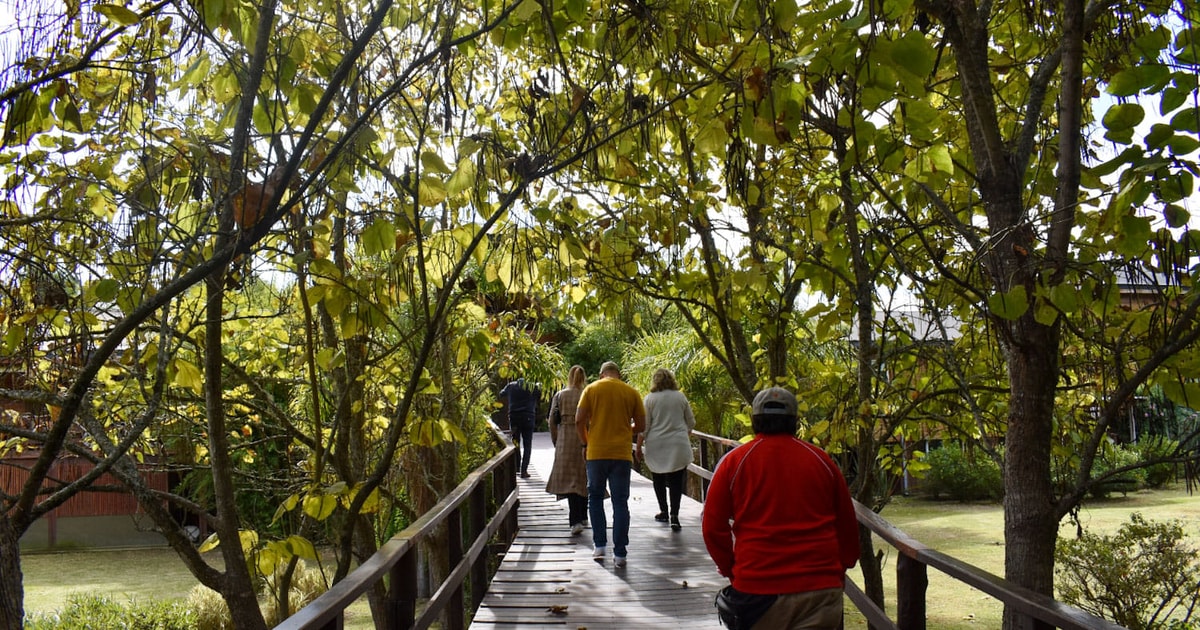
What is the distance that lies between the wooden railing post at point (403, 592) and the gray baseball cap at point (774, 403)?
4.95 ft

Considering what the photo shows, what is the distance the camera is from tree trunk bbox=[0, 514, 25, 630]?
2797mm

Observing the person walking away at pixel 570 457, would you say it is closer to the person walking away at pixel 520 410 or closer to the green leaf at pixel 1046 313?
the person walking away at pixel 520 410

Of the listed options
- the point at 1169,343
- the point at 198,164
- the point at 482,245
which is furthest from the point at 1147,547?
the point at 198,164

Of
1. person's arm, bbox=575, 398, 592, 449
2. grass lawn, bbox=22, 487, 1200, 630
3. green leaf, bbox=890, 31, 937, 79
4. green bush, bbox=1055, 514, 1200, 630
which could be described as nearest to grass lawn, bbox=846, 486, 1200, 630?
grass lawn, bbox=22, 487, 1200, 630

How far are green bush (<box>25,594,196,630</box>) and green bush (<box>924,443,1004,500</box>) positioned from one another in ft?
61.3

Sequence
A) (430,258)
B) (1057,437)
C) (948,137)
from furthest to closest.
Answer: (1057,437) → (948,137) → (430,258)

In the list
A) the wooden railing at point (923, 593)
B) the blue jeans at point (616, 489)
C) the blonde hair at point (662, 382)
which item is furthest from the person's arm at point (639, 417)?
the wooden railing at point (923, 593)

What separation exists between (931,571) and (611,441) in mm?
13010

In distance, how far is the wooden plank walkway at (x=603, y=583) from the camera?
621 centimetres

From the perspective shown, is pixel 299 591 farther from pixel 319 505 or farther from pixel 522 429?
pixel 319 505

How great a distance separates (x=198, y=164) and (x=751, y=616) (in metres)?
2.62

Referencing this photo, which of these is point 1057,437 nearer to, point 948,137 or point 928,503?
point 948,137

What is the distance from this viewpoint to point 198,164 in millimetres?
3457

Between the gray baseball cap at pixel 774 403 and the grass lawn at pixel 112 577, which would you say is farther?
the grass lawn at pixel 112 577
